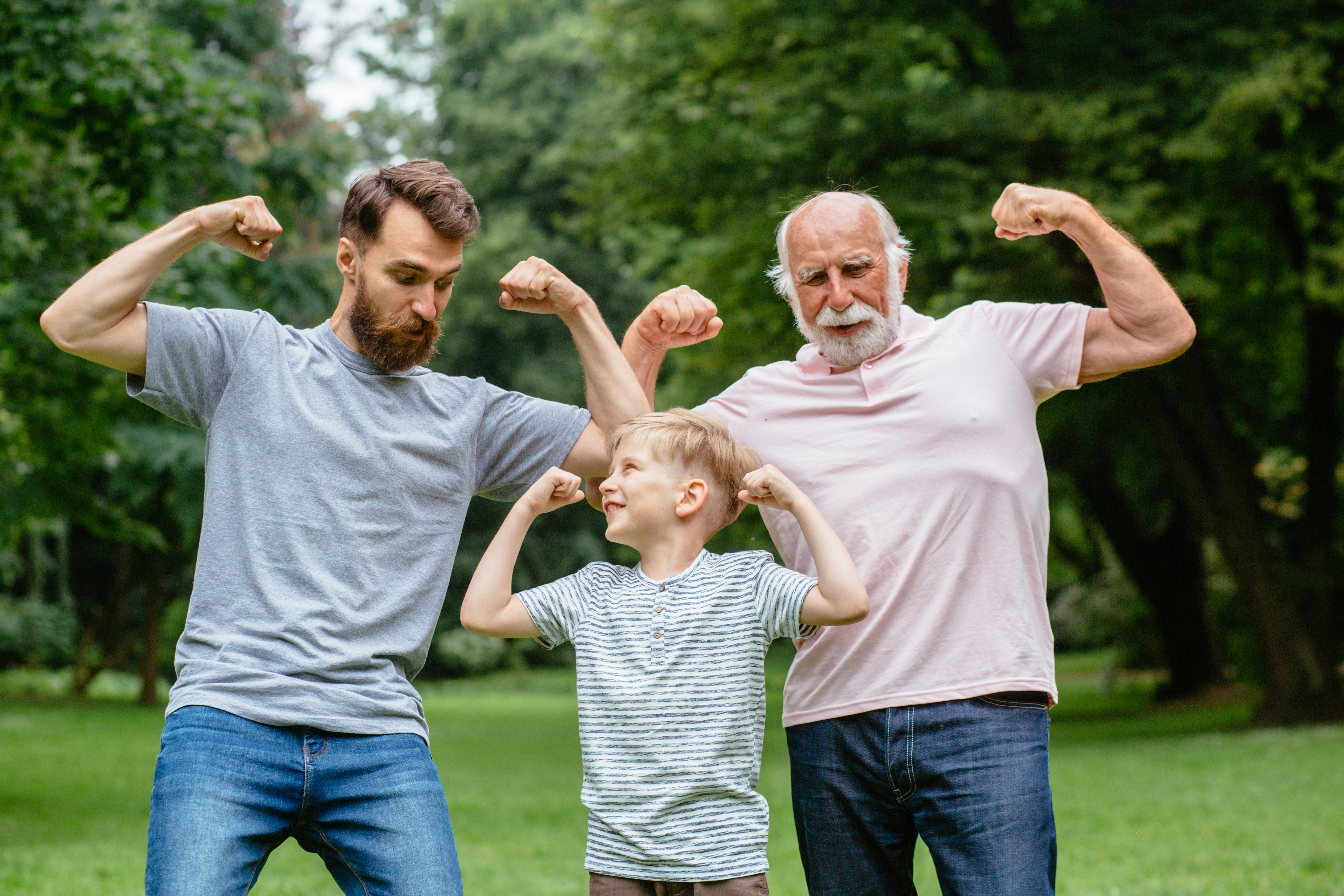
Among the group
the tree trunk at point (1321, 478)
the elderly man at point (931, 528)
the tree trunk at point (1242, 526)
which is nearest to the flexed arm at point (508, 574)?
the elderly man at point (931, 528)

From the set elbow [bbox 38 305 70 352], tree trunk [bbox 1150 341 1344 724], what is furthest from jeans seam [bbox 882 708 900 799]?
tree trunk [bbox 1150 341 1344 724]

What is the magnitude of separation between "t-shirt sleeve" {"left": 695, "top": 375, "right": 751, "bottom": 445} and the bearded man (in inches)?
24.6

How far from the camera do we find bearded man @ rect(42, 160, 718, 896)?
259 cm

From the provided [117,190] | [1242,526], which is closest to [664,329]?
[117,190]

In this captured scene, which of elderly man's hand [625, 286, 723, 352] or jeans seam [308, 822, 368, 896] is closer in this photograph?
jeans seam [308, 822, 368, 896]

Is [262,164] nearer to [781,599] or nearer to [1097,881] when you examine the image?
[1097,881]

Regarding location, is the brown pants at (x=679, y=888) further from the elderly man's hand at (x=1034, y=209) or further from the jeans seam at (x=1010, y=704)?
the elderly man's hand at (x=1034, y=209)

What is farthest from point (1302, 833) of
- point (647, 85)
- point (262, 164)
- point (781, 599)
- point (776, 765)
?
point (262, 164)

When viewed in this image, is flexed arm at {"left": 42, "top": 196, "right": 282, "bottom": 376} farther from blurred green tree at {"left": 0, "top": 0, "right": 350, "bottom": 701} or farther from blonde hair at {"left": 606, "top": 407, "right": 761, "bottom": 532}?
blurred green tree at {"left": 0, "top": 0, "right": 350, "bottom": 701}

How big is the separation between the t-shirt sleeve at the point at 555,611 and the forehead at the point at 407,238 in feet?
2.36

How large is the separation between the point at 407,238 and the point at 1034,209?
4.34 feet

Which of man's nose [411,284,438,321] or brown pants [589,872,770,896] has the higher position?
man's nose [411,284,438,321]

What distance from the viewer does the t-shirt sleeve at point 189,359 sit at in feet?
8.79

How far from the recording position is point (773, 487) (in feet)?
9.09
